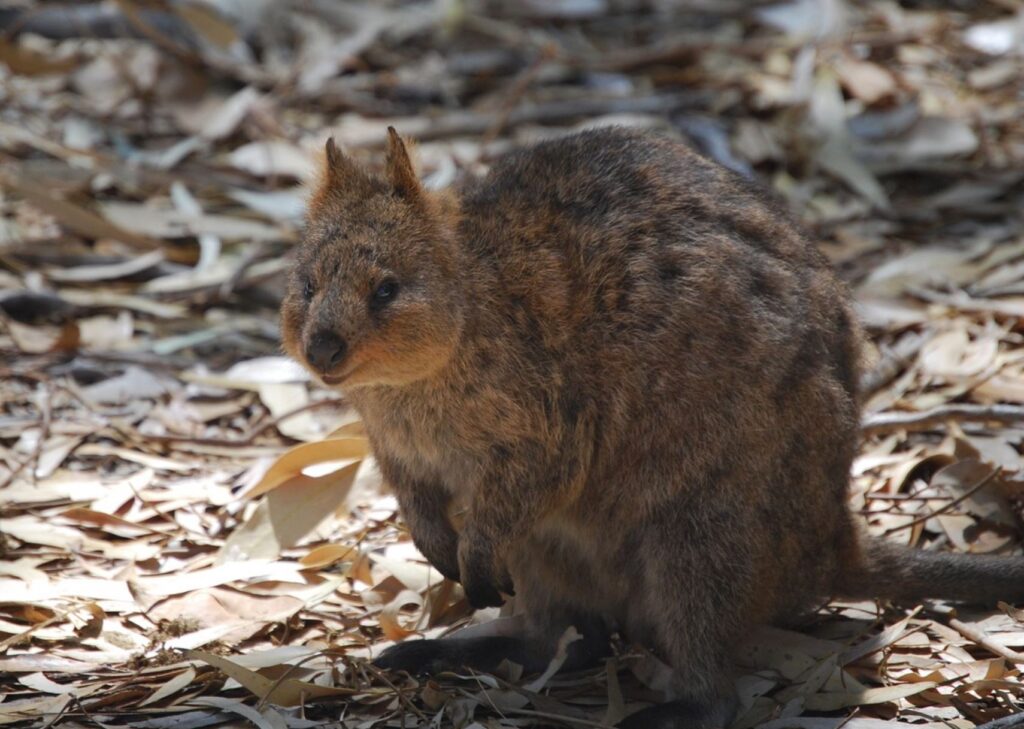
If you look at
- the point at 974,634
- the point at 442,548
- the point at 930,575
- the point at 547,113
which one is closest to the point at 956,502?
the point at 930,575

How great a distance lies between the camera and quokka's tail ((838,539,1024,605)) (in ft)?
15.8

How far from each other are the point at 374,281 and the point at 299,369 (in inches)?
87.2

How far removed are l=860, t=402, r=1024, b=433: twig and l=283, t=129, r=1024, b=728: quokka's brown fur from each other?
85 cm

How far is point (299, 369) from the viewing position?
21.1 ft

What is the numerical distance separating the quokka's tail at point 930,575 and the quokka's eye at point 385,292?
1940 millimetres

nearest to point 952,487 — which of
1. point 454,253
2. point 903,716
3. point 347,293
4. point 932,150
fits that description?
point 903,716

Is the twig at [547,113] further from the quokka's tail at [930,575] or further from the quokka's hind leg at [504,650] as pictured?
the quokka's tail at [930,575]

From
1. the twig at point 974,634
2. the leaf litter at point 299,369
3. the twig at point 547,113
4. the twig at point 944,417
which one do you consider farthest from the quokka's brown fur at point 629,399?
the twig at point 547,113

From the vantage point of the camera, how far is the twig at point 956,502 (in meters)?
5.21

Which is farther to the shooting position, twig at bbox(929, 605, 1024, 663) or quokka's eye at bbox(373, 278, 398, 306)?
twig at bbox(929, 605, 1024, 663)

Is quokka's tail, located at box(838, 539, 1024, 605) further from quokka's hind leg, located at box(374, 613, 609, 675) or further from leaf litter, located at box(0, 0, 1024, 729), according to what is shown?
quokka's hind leg, located at box(374, 613, 609, 675)

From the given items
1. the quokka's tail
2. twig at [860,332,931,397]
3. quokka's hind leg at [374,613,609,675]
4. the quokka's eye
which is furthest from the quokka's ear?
twig at [860,332,931,397]

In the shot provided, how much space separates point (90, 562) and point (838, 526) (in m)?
2.95

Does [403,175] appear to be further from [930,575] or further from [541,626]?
[930,575]
